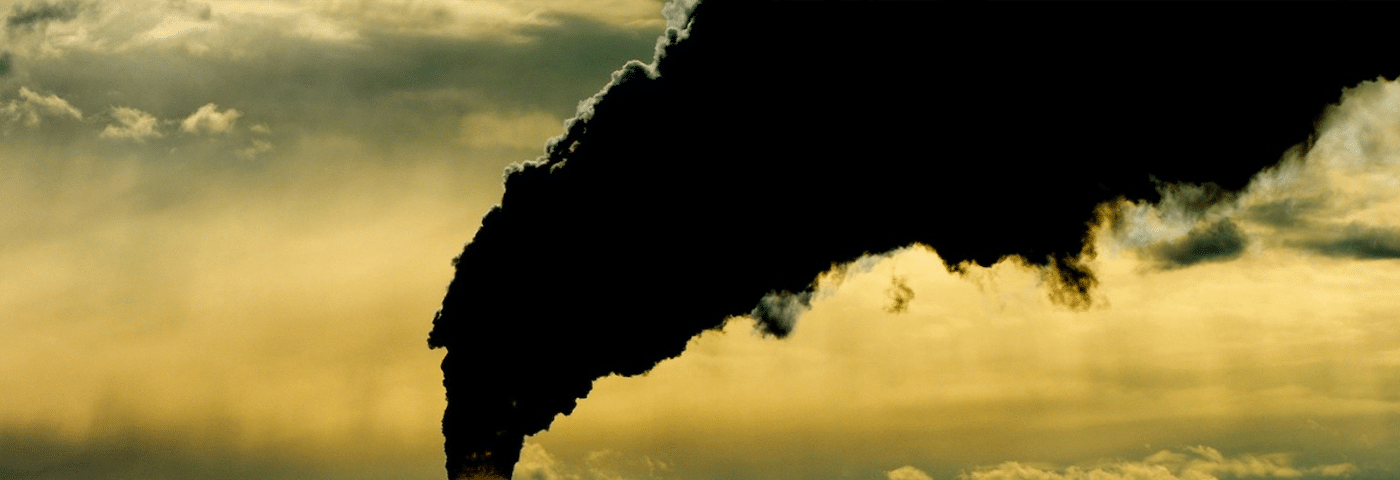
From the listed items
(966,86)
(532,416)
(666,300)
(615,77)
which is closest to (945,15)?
(966,86)

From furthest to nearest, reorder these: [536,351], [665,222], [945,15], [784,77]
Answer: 1. [536,351]
2. [665,222]
3. [784,77]
4. [945,15]

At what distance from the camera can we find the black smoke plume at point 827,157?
1242 inches

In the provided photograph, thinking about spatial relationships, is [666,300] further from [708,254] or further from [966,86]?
[966,86]

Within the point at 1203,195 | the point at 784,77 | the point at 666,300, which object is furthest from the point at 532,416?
the point at 1203,195

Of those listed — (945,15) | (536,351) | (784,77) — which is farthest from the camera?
(536,351)

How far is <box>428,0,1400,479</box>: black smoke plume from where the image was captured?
31.5 meters

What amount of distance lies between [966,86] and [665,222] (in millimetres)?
10118

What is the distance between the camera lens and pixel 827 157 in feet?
119

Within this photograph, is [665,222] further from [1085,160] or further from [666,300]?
[1085,160]

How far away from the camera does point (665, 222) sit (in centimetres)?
3803

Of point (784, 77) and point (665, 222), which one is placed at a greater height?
point (784, 77)

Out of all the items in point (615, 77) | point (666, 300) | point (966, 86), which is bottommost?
point (666, 300)

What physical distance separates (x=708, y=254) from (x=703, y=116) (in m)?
4.58

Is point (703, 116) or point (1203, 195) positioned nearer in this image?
point (1203, 195)
